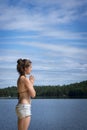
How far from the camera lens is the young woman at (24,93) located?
4590 millimetres

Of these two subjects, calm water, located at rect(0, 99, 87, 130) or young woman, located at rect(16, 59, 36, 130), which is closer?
young woman, located at rect(16, 59, 36, 130)

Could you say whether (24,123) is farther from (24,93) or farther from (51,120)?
(51,120)

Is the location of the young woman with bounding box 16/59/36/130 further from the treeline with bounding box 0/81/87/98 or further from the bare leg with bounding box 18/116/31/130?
the treeline with bounding box 0/81/87/98

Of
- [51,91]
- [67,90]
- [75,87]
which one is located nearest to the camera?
[75,87]

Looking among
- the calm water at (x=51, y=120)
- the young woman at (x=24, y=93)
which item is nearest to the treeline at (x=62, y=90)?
the calm water at (x=51, y=120)

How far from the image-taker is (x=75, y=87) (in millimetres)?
85062

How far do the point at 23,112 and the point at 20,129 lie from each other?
23 cm

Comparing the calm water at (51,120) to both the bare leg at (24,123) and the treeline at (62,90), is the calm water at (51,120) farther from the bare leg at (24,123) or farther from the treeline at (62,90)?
the treeline at (62,90)

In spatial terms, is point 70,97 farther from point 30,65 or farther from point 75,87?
point 30,65

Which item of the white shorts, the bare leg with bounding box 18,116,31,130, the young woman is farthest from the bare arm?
the bare leg with bounding box 18,116,31,130

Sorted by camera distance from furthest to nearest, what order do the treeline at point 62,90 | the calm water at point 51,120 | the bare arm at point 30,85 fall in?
1. the treeline at point 62,90
2. the calm water at point 51,120
3. the bare arm at point 30,85

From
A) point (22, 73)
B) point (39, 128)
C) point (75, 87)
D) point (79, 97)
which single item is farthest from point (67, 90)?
point (22, 73)

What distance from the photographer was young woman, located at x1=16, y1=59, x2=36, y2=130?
4.59 meters

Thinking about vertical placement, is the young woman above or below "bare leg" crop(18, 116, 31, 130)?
above
